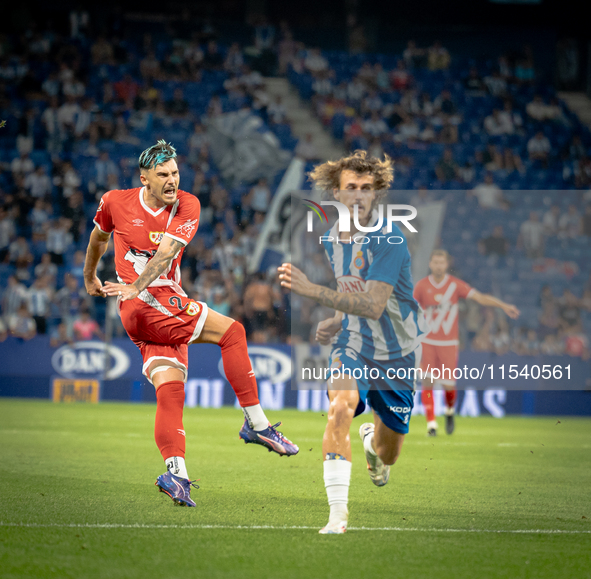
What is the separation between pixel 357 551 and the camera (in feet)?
13.0

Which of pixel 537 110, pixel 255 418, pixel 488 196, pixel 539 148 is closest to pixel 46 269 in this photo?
pixel 488 196

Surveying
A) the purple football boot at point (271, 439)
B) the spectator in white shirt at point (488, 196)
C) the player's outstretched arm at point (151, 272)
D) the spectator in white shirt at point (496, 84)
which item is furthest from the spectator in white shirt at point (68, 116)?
the purple football boot at point (271, 439)

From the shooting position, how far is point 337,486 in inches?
169

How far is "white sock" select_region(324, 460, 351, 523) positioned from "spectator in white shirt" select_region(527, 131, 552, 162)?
18406 millimetres

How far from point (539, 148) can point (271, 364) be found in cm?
1089

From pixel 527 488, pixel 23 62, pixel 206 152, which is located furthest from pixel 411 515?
pixel 23 62

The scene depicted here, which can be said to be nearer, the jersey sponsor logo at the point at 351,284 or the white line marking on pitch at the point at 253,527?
the white line marking on pitch at the point at 253,527

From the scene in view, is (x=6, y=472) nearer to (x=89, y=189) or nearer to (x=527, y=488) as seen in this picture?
(x=527, y=488)

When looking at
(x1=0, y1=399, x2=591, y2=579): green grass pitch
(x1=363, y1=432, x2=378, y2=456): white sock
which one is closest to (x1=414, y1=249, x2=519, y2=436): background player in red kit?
(x1=0, y1=399, x2=591, y2=579): green grass pitch

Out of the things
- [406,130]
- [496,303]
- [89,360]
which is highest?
[406,130]

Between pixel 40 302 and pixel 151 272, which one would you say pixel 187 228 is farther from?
pixel 40 302

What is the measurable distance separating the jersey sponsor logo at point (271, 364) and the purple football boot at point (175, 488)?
935cm

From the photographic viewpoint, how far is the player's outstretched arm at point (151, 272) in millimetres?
4984

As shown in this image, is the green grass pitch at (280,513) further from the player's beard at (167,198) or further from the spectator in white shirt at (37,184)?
the spectator in white shirt at (37,184)
